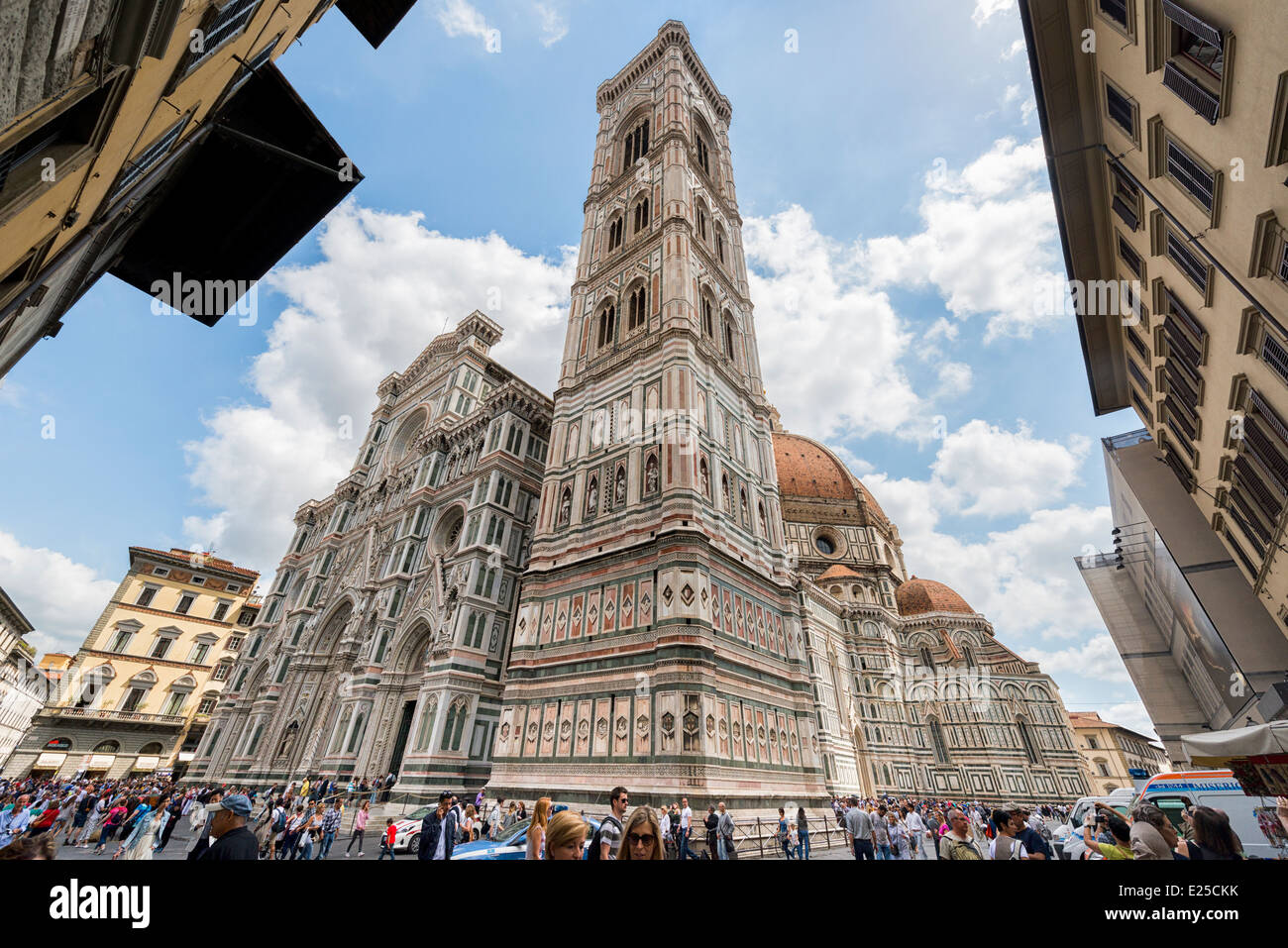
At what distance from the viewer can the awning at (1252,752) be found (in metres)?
7.83

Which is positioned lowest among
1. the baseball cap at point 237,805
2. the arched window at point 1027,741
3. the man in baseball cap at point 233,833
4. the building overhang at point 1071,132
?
the man in baseball cap at point 233,833

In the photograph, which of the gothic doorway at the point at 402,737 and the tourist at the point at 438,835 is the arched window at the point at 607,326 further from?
the tourist at the point at 438,835

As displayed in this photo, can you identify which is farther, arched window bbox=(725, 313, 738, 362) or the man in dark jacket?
arched window bbox=(725, 313, 738, 362)

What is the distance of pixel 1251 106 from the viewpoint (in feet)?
24.7

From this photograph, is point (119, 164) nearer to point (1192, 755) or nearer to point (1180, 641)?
point (1192, 755)

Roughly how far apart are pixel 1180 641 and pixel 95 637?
66192 millimetres

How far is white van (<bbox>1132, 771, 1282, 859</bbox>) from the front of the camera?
1021cm

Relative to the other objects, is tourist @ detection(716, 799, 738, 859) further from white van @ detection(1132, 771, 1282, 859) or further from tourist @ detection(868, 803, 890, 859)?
white van @ detection(1132, 771, 1282, 859)

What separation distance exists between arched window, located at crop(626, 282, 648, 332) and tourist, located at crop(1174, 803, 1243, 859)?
22736mm

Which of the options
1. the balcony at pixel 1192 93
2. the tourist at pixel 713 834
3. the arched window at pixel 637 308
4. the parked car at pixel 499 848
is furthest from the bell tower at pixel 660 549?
the balcony at pixel 1192 93

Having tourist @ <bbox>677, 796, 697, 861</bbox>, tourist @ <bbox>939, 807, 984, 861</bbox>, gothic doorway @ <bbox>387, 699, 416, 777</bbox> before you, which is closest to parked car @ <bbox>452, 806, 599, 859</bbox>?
tourist @ <bbox>677, 796, 697, 861</bbox>

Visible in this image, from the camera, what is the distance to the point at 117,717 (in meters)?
37.9

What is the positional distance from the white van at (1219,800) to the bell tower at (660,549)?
28.2 ft
